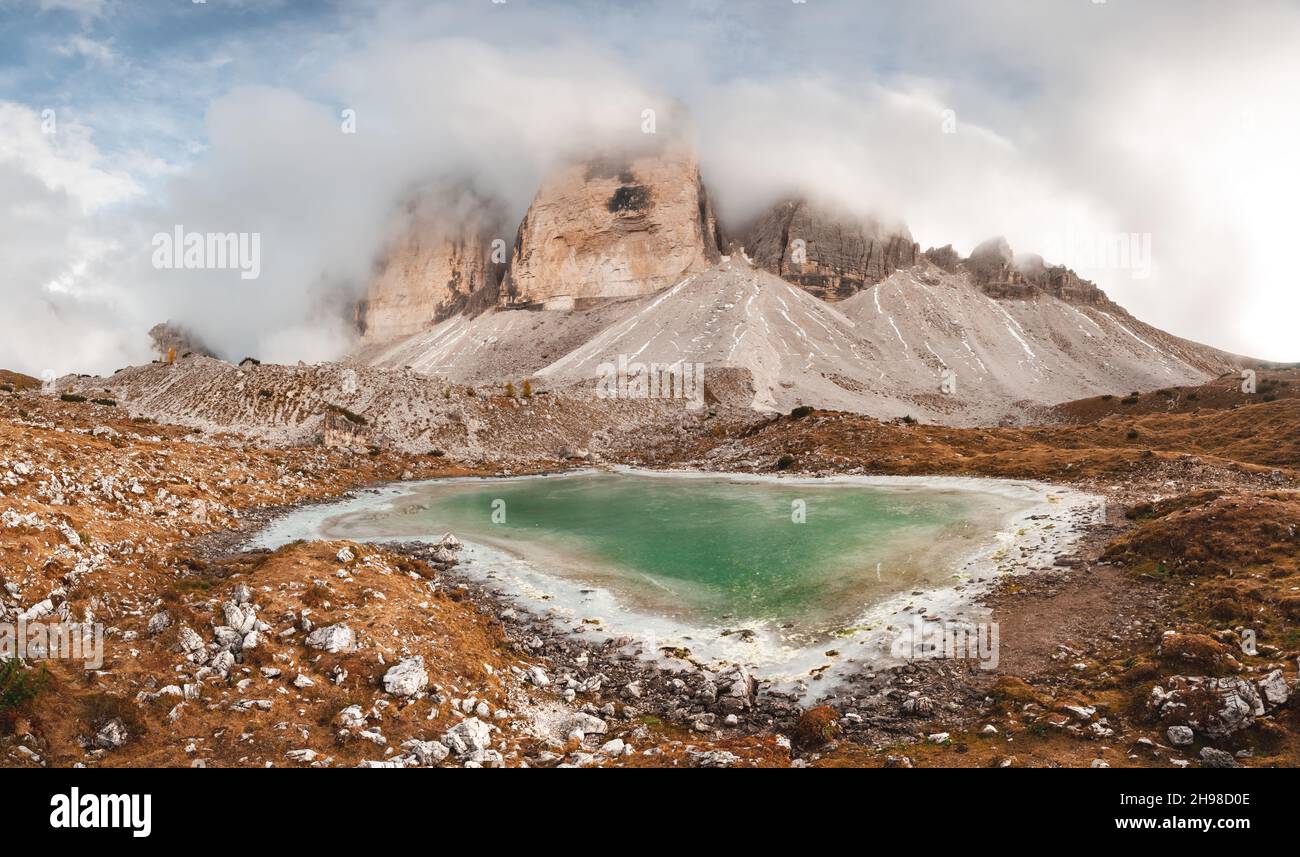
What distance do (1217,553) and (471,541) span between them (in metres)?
25.5

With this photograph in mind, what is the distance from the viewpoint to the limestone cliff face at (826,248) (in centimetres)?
16212

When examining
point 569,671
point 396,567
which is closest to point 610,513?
→ point 396,567

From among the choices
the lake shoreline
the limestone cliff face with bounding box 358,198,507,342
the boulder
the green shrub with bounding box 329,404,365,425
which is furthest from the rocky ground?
the limestone cliff face with bounding box 358,198,507,342

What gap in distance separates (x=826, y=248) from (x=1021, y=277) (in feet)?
176

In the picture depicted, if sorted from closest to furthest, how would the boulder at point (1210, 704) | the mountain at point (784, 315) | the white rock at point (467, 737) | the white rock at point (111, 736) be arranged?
the white rock at point (111, 736), the boulder at point (1210, 704), the white rock at point (467, 737), the mountain at point (784, 315)

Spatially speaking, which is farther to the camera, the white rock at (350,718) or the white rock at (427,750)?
the white rock at (350,718)

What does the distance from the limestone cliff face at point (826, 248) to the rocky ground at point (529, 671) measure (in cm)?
14742

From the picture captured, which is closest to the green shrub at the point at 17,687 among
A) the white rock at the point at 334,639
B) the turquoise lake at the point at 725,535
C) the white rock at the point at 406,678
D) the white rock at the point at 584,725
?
the white rock at the point at 334,639

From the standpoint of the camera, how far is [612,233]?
516ft

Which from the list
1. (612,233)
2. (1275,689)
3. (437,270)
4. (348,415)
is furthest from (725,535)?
(437,270)

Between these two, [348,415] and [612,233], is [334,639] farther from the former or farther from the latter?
[612,233]

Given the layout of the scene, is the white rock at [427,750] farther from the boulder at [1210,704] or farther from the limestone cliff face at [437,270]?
the limestone cliff face at [437,270]
